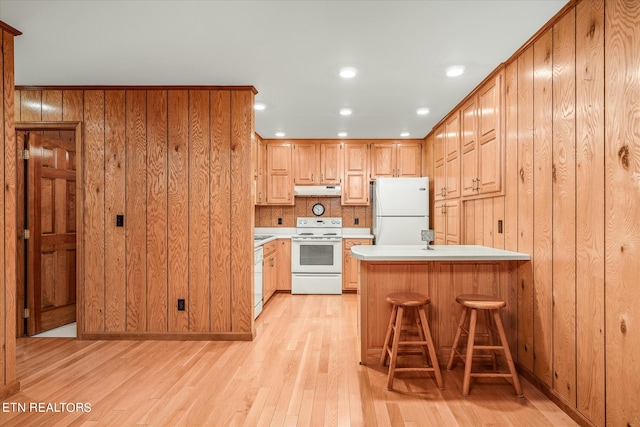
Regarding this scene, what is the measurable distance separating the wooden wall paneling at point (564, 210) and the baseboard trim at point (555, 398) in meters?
0.03

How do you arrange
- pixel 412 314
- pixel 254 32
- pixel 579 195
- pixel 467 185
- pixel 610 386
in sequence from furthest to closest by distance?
pixel 467 185, pixel 412 314, pixel 254 32, pixel 579 195, pixel 610 386

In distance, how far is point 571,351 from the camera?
2041 mm

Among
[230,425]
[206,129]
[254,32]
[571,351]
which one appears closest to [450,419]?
[571,351]

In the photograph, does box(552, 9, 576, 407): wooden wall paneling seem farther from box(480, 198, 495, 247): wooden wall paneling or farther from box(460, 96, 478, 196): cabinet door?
box(460, 96, 478, 196): cabinet door

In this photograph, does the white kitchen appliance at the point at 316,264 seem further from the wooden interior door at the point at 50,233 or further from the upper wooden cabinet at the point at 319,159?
the wooden interior door at the point at 50,233

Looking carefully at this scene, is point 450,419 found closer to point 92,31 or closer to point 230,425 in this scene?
point 230,425

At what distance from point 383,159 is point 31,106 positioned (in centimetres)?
423

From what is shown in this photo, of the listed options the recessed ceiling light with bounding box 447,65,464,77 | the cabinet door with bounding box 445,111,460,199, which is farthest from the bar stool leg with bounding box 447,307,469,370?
the recessed ceiling light with bounding box 447,65,464,77

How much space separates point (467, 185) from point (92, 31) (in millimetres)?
3302

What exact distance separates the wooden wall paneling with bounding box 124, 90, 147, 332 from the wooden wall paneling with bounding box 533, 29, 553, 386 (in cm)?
316

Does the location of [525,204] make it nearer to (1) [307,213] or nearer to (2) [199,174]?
(2) [199,174]

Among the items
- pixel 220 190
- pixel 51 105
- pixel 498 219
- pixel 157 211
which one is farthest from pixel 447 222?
pixel 51 105

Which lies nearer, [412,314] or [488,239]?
[412,314]

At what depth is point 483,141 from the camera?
3.21 meters
